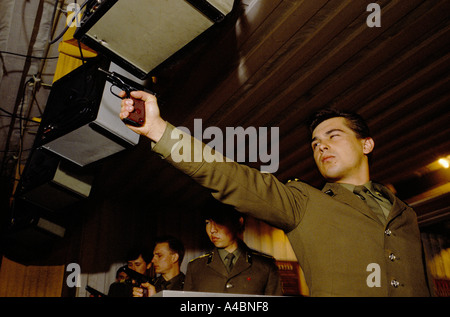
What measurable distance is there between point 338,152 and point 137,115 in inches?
40.4

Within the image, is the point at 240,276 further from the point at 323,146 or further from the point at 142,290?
the point at 323,146

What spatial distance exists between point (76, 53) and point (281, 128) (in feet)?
6.72

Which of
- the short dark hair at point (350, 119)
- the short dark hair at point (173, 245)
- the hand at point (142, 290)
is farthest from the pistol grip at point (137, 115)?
the short dark hair at point (173, 245)

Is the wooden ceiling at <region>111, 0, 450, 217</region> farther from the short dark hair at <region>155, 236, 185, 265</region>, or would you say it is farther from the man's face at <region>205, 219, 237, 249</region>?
the short dark hair at <region>155, 236, 185, 265</region>

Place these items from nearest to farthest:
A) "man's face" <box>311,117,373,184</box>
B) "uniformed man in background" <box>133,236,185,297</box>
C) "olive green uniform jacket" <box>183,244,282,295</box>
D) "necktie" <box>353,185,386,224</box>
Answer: "necktie" <box>353,185,386,224</box> < "man's face" <box>311,117,373,184</box> < "olive green uniform jacket" <box>183,244,282,295</box> < "uniformed man in background" <box>133,236,185,297</box>

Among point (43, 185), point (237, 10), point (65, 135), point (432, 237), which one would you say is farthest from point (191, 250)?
point (432, 237)

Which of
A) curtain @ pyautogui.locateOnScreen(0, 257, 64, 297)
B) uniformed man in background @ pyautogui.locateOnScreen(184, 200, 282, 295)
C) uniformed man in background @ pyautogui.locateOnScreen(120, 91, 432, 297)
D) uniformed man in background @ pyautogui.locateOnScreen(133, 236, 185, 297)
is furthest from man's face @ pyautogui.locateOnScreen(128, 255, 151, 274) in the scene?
uniformed man in background @ pyautogui.locateOnScreen(120, 91, 432, 297)

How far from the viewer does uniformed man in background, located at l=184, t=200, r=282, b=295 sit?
3084 millimetres

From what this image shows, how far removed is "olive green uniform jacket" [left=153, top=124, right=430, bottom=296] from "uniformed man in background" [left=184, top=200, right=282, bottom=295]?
1694 mm

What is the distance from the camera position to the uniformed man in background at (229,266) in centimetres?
308

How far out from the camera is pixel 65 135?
2729 millimetres

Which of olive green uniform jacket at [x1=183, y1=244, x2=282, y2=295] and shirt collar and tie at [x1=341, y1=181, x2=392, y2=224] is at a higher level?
shirt collar and tie at [x1=341, y1=181, x2=392, y2=224]

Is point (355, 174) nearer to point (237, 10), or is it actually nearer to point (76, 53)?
point (237, 10)

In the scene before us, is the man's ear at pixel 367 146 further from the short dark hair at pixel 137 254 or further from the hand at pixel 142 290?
the short dark hair at pixel 137 254
